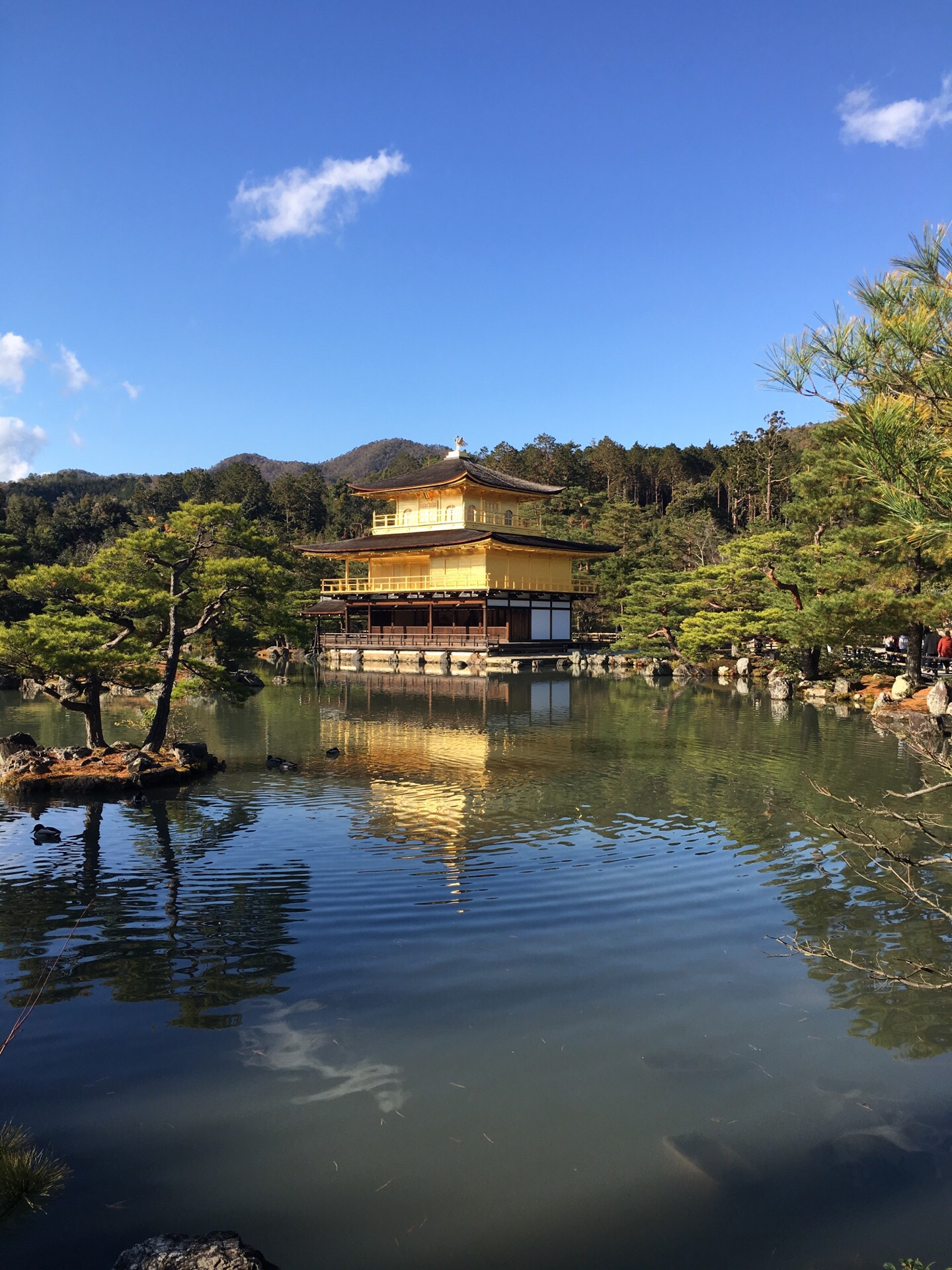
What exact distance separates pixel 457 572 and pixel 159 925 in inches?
1170

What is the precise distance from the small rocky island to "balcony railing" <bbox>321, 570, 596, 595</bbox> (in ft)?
69.9

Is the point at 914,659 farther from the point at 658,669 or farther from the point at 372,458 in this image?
the point at 372,458

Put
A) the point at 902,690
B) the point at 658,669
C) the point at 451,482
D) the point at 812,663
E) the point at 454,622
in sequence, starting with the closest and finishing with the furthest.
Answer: the point at 902,690 < the point at 812,663 < the point at 658,669 < the point at 451,482 < the point at 454,622

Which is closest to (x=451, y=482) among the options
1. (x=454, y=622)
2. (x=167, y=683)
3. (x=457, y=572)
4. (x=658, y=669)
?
(x=457, y=572)

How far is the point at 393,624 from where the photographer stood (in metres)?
38.8

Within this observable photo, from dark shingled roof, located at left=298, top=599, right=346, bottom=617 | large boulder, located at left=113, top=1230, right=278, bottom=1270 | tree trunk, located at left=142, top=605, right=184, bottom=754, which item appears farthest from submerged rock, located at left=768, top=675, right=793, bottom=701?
dark shingled roof, located at left=298, top=599, right=346, bottom=617

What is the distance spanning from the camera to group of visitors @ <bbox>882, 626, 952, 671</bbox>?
22.8 metres

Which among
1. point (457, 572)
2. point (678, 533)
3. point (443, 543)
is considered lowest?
point (457, 572)

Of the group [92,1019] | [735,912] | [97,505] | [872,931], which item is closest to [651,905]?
[735,912]

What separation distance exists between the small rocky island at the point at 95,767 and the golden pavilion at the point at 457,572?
20370mm

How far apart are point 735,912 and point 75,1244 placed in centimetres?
535

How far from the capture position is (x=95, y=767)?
11.9m

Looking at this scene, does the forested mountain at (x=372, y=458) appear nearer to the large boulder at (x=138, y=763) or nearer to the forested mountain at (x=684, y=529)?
the forested mountain at (x=684, y=529)

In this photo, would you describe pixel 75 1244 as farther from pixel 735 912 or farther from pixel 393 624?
pixel 393 624
